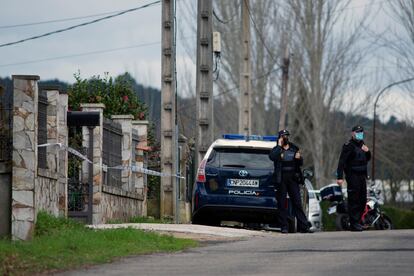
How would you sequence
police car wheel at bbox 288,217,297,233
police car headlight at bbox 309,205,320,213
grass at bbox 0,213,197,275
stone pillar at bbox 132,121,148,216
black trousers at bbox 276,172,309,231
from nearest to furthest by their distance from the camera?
grass at bbox 0,213,197,275
black trousers at bbox 276,172,309,231
police car wheel at bbox 288,217,297,233
stone pillar at bbox 132,121,148,216
police car headlight at bbox 309,205,320,213

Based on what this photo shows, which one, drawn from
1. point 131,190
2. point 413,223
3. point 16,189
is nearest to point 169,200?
point 131,190

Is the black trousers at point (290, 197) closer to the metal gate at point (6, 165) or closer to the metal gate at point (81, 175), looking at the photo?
the metal gate at point (81, 175)

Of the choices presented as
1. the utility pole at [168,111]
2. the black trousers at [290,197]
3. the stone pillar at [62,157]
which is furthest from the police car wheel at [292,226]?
the stone pillar at [62,157]

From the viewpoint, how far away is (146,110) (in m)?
34.4

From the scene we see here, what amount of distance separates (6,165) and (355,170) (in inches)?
327

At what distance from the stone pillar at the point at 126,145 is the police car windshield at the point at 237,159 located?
13.2ft

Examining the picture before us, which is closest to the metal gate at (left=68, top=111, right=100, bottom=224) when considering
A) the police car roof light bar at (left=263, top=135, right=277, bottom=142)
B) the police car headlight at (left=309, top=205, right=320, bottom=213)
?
the police car roof light bar at (left=263, top=135, right=277, bottom=142)

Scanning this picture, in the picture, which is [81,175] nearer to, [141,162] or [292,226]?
[292,226]

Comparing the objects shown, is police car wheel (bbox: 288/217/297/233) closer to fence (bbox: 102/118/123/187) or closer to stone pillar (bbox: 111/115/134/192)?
fence (bbox: 102/118/123/187)

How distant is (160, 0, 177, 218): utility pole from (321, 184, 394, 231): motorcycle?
Result: 11.3 ft

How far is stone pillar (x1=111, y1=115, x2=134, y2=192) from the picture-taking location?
28.0m

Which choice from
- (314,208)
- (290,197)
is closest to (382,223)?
(290,197)

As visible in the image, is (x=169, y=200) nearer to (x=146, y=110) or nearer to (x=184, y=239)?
(x=146, y=110)

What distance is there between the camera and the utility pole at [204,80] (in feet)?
96.5
